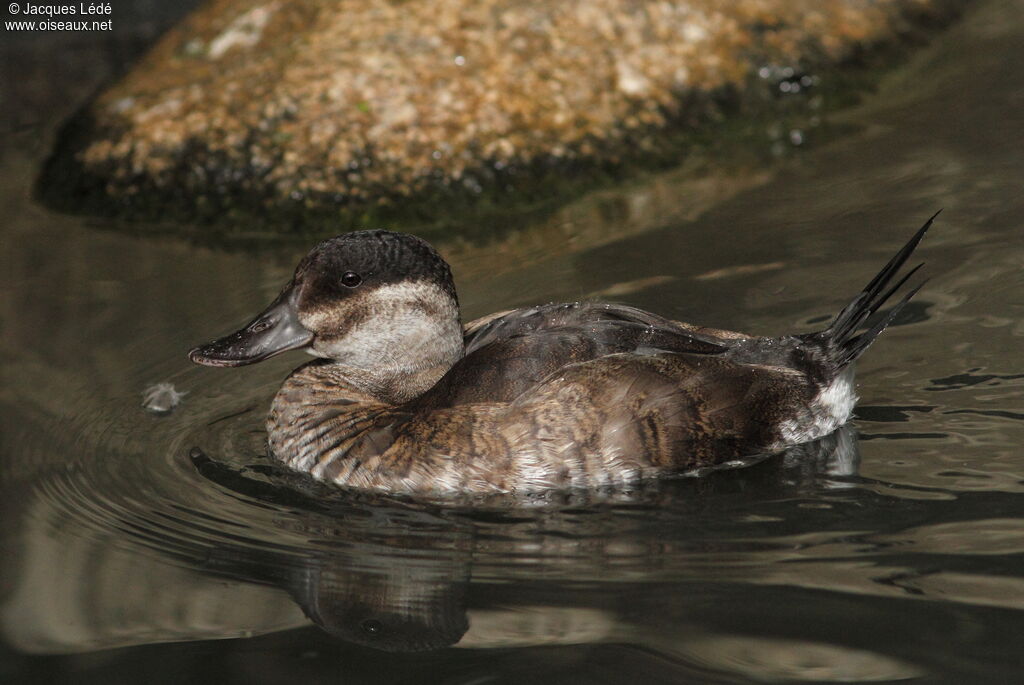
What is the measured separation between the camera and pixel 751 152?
285 inches

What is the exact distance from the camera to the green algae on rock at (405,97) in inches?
274

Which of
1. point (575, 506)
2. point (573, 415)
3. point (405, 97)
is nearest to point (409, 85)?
point (405, 97)

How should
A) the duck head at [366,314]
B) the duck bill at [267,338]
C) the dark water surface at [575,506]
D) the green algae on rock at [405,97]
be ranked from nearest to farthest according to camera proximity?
the dark water surface at [575,506]
the duck head at [366,314]
the duck bill at [267,338]
the green algae on rock at [405,97]

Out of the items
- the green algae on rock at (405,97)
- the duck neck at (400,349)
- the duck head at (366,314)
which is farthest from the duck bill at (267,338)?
the green algae on rock at (405,97)

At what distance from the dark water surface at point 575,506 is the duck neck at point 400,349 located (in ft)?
1.40

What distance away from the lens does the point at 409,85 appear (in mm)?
7188

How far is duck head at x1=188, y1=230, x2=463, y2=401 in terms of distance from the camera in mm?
4523

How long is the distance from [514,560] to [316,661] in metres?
0.68

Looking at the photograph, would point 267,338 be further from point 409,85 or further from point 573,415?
point 409,85

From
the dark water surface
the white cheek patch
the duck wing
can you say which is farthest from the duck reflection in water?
the white cheek patch

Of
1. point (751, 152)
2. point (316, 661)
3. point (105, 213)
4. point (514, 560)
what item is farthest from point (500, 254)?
point (316, 661)

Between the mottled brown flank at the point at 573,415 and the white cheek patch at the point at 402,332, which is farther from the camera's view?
the white cheek patch at the point at 402,332

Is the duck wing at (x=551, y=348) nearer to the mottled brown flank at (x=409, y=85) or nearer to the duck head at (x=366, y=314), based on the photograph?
the duck head at (x=366, y=314)

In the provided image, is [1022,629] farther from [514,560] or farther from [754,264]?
[754,264]
